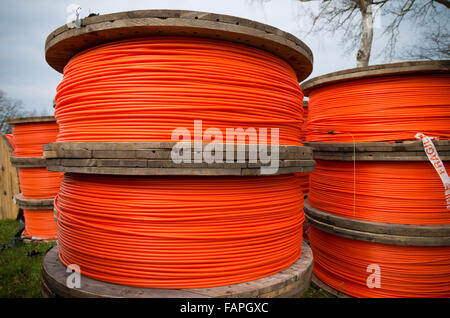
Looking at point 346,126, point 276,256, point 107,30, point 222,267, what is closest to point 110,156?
point 107,30

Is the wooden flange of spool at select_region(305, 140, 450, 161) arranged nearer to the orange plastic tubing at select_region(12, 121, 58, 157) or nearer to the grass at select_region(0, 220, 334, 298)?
the grass at select_region(0, 220, 334, 298)

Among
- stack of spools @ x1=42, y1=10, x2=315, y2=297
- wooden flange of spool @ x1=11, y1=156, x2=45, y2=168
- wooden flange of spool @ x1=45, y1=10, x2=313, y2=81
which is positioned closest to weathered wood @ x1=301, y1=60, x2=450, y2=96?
wooden flange of spool @ x1=45, y1=10, x2=313, y2=81

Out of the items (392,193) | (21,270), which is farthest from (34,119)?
(392,193)

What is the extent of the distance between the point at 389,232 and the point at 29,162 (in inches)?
241

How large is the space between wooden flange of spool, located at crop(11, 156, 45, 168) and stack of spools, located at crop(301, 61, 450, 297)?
16.7 feet

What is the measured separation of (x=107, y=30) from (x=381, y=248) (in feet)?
11.5

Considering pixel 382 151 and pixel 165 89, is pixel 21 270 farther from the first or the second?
pixel 382 151

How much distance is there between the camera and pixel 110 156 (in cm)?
194

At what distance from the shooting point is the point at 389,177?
341 cm

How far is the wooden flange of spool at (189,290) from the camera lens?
1929 millimetres

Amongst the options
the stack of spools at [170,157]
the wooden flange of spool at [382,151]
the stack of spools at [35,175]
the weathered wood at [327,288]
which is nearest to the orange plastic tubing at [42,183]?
the stack of spools at [35,175]

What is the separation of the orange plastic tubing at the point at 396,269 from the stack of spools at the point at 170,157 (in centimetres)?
181

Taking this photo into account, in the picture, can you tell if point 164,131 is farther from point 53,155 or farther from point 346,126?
point 346,126

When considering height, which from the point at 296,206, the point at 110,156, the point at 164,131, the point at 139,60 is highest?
the point at 139,60
